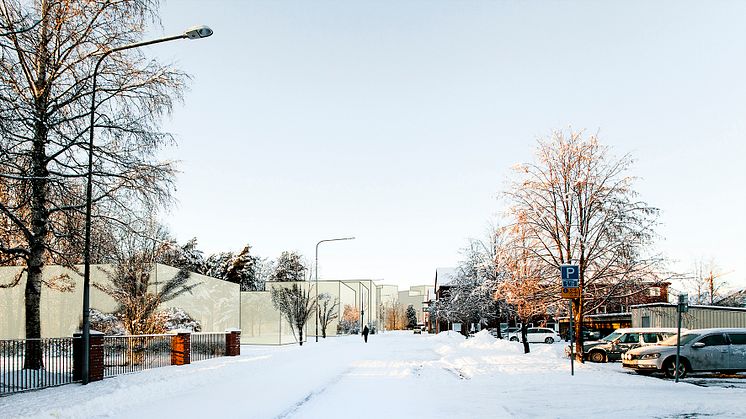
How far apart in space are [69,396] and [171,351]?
898cm

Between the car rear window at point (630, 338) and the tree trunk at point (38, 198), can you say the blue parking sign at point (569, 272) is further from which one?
the tree trunk at point (38, 198)

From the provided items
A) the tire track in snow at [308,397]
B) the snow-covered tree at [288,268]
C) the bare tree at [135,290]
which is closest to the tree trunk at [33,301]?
the bare tree at [135,290]

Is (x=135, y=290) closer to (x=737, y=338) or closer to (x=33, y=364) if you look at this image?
(x=33, y=364)

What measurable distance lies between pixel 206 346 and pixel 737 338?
19.8 m

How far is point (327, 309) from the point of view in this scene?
209 feet

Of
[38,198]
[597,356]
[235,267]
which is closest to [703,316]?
[597,356]

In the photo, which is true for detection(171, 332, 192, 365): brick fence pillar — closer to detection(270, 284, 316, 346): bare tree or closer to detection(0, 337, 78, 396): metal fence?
detection(0, 337, 78, 396): metal fence

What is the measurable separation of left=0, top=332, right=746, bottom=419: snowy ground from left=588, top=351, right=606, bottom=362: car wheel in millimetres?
6873

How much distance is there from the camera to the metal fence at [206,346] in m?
24.7

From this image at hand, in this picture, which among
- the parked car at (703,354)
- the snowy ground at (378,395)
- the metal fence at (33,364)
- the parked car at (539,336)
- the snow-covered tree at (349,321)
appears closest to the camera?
the snowy ground at (378,395)

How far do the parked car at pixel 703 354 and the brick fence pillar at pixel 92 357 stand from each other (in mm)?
17118

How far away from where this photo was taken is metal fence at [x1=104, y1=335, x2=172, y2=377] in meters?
18.8

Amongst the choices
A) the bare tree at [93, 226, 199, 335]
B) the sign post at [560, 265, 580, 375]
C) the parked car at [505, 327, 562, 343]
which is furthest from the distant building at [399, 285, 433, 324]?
the sign post at [560, 265, 580, 375]

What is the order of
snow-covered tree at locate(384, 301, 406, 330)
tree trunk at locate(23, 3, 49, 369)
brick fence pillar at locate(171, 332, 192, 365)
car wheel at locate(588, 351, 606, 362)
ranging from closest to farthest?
tree trunk at locate(23, 3, 49, 369) → brick fence pillar at locate(171, 332, 192, 365) → car wheel at locate(588, 351, 606, 362) → snow-covered tree at locate(384, 301, 406, 330)
